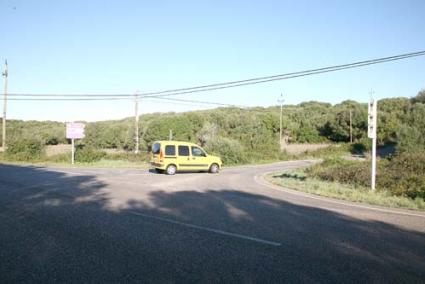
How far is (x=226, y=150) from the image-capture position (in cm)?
3656

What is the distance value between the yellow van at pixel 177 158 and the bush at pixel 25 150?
2304 centimetres

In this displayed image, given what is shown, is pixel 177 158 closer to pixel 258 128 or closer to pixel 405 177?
pixel 405 177

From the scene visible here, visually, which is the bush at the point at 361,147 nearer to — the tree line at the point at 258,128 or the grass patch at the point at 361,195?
the tree line at the point at 258,128

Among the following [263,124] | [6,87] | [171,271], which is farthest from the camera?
[263,124]

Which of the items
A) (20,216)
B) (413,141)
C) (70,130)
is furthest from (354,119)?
(20,216)

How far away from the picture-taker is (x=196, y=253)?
6.47 meters

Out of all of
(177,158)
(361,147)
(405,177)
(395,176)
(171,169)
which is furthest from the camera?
(361,147)

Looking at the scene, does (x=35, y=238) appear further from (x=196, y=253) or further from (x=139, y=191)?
(x=139, y=191)

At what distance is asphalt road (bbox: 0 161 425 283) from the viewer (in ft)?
18.1

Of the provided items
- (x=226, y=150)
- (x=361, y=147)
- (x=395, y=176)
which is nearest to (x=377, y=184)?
(x=395, y=176)

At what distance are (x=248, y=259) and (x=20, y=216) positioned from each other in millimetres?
5858

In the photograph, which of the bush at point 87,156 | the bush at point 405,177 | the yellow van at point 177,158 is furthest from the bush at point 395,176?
the bush at point 87,156

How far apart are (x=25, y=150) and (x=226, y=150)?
2186 cm

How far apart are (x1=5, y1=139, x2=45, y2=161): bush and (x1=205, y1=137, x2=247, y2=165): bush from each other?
59.5 feet
